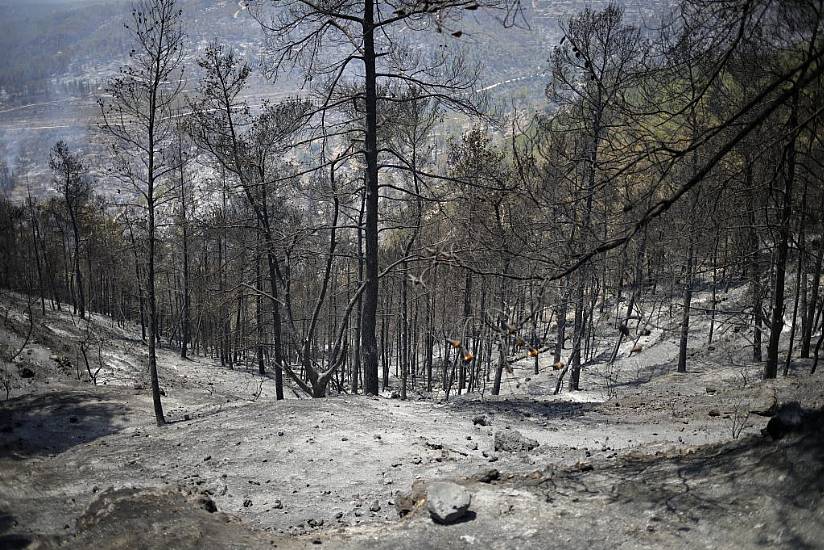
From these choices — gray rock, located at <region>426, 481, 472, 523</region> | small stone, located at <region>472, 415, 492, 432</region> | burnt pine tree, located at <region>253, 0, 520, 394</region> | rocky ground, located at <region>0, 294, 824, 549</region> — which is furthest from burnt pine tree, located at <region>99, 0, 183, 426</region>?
gray rock, located at <region>426, 481, 472, 523</region>

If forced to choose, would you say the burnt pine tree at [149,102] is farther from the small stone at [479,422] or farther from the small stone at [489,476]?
the small stone at [489,476]

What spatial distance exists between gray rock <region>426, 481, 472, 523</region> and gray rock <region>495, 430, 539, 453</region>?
2.27 metres

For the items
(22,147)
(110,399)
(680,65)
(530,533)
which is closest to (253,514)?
(530,533)

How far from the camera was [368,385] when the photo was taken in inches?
428

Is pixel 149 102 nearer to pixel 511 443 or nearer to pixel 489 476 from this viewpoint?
pixel 511 443

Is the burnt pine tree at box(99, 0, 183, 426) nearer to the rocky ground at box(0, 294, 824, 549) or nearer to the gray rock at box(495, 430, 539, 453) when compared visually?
the rocky ground at box(0, 294, 824, 549)

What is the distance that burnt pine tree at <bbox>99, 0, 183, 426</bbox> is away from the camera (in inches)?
408

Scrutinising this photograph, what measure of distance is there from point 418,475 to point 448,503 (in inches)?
64.7

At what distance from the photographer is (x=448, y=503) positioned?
4.13 m

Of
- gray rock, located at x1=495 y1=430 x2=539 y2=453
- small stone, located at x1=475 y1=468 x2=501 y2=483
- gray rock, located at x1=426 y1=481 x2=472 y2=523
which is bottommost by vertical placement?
gray rock, located at x1=495 y1=430 x2=539 y2=453

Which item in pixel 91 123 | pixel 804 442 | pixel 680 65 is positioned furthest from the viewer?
pixel 91 123

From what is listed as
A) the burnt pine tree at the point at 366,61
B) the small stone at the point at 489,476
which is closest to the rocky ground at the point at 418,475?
the small stone at the point at 489,476

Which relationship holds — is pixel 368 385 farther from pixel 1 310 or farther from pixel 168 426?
pixel 1 310

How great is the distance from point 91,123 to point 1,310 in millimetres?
15071
